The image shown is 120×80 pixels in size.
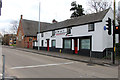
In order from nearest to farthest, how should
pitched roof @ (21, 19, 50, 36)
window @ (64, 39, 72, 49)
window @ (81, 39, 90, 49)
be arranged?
window @ (81, 39, 90, 49) < window @ (64, 39, 72, 49) < pitched roof @ (21, 19, 50, 36)

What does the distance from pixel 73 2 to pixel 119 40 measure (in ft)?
80.8

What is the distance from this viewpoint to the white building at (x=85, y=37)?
49.4 ft

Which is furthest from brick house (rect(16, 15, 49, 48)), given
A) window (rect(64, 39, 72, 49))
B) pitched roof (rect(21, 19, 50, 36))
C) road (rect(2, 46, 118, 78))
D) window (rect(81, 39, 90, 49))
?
road (rect(2, 46, 118, 78))

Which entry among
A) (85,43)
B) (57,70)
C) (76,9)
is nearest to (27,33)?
(76,9)

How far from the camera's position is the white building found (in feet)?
49.4

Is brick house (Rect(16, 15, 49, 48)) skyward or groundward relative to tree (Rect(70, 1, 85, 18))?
groundward

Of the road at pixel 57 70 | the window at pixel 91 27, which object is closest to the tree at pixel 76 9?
the window at pixel 91 27

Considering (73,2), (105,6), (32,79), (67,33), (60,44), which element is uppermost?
(73,2)

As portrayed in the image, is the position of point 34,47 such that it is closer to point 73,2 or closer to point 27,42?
point 27,42

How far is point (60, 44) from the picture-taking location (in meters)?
Result: 21.4

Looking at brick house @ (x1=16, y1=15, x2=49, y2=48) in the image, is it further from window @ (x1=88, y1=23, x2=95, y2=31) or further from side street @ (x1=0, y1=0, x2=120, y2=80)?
window @ (x1=88, y1=23, x2=95, y2=31)

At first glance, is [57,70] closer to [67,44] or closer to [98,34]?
[98,34]

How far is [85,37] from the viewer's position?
16.7 m

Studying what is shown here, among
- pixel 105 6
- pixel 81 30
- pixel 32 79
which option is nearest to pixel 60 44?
pixel 81 30
